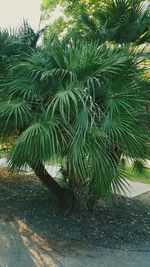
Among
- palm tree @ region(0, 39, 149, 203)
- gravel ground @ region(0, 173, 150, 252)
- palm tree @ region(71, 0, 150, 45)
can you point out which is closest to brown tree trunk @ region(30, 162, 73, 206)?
gravel ground @ region(0, 173, 150, 252)

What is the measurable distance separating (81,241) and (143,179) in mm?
3701

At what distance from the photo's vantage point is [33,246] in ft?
10.9

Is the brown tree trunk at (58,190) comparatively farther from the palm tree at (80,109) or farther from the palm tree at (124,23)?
the palm tree at (124,23)

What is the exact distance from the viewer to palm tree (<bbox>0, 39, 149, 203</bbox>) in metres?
3.13

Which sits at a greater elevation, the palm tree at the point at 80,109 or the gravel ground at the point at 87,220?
the palm tree at the point at 80,109

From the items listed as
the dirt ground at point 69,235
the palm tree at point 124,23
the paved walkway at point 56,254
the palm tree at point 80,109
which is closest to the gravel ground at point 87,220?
the dirt ground at point 69,235

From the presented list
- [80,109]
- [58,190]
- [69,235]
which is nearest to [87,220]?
[69,235]

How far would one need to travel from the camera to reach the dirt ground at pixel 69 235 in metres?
3.09

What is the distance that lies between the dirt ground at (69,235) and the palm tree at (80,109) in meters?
0.59

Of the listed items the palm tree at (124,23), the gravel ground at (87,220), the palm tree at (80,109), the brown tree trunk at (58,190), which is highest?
the palm tree at (124,23)

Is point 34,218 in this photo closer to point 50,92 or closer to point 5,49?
point 50,92

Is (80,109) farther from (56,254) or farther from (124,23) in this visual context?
(124,23)

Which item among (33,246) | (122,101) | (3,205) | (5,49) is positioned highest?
(5,49)

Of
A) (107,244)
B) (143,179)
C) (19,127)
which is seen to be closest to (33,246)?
(107,244)
